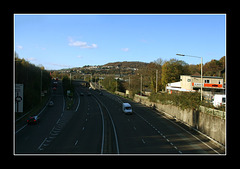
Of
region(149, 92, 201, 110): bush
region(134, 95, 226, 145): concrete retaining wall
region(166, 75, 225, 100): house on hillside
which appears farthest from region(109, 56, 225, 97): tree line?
region(134, 95, 226, 145): concrete retaining wall

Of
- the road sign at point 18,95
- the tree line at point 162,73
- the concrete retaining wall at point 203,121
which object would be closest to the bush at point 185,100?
the concrete retaining wall at point 203,121

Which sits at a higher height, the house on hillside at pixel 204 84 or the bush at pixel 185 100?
the house on hillside at pixel 204 84

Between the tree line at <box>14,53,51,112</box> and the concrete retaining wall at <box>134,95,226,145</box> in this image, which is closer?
the concrete retaining wall at <box>134,95,226,145</box>

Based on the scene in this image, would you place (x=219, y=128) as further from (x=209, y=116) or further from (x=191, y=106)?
(x=191, y=106)

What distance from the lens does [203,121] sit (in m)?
25.9

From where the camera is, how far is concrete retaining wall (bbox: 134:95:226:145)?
21.2 m

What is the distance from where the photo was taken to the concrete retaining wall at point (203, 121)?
69.6 ft

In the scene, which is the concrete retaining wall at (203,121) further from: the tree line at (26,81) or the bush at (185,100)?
the tree line at (26,81)

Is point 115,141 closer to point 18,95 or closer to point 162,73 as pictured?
point 18,95

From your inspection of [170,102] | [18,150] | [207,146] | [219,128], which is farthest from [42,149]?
[170,102]

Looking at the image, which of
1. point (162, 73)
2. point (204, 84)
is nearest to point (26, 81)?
point (204, 84)

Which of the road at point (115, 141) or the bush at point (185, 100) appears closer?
the road at point (115, 141)

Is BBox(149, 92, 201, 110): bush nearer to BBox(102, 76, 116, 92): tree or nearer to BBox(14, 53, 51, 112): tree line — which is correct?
BBox(14, 53, 51, 112): tree line

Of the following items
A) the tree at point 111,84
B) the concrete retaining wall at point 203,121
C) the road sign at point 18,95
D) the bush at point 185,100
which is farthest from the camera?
the tree at point 111,84
